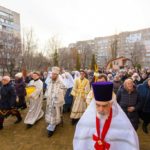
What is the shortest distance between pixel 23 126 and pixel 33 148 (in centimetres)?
171

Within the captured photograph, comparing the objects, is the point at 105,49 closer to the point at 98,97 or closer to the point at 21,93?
the point at 21,93

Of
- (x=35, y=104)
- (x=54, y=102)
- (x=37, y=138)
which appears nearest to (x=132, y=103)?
(x=54, y=102)

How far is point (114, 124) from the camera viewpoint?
106 inches

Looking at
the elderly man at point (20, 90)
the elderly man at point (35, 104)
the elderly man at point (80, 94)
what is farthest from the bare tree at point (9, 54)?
the elderly man at point (80, 94)

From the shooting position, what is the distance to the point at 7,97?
6855 millimetres

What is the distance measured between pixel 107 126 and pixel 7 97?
4.82 m

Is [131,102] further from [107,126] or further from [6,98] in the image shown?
[6,98]

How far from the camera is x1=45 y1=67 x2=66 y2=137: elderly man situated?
21.2ft

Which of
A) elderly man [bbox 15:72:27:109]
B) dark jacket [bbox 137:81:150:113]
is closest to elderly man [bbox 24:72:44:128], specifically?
elderly man [bbox 15:72:27:109]

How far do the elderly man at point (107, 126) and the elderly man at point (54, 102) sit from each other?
148 inches

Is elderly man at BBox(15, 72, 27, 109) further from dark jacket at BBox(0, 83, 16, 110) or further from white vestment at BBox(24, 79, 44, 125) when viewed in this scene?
dark jacket at BBox(0, 83, 16, 110)

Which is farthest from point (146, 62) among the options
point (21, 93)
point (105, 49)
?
point (21, 93)

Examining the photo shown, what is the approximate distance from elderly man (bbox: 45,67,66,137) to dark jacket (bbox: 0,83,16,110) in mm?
1078

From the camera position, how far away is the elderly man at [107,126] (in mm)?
2678
